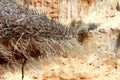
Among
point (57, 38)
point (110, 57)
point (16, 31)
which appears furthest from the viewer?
point (110, 57)

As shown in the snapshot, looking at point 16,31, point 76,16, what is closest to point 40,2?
point 76,16

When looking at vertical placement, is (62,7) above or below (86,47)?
above

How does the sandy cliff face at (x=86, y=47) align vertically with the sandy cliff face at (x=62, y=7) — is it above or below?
below

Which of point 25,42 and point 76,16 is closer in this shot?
point 25,42

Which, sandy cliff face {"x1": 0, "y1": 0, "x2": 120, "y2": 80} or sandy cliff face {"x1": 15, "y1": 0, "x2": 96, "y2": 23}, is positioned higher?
sandy cliff face {"x1": 15, "y1": 0, "x2": 96, "y2": 23}

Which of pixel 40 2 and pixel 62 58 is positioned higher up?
pixel 40 2

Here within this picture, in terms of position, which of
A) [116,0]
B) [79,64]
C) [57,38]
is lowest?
[79,64]

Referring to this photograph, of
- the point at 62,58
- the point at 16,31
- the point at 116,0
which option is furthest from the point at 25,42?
the point at 116,0

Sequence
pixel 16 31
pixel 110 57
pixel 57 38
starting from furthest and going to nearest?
pixel 110 57 → pixel 57 38 → pixel 16 31

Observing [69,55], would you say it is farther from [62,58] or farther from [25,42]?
[25,42]
